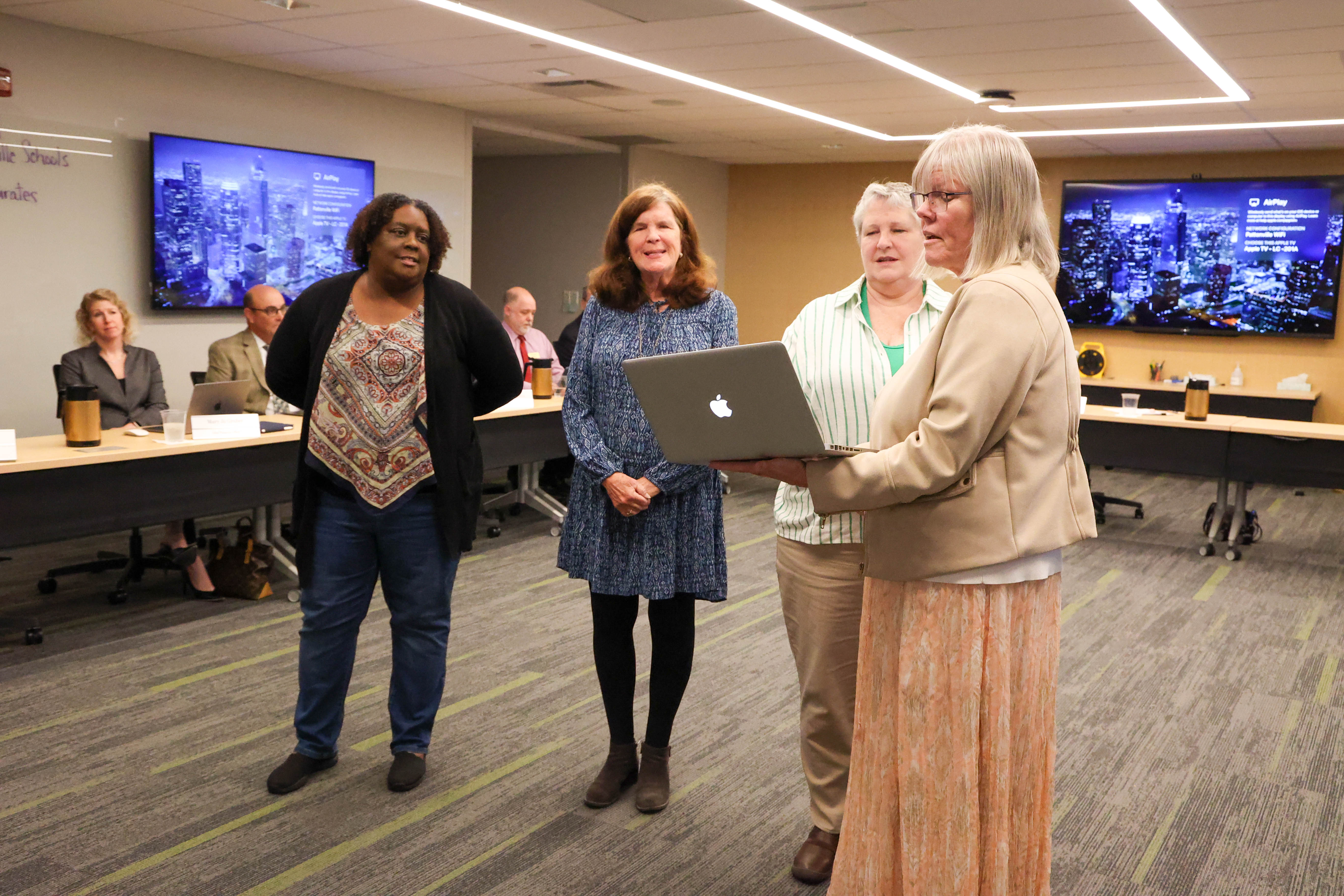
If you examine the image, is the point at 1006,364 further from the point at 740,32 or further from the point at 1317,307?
the point at 1317,307

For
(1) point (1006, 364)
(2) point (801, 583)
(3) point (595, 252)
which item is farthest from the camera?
(3) point (595, 252)

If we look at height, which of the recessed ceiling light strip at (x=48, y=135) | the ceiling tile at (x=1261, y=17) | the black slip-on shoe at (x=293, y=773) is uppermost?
the ceiling tile at (x=1261, y=17)

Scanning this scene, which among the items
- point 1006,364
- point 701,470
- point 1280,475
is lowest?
point 1280,475

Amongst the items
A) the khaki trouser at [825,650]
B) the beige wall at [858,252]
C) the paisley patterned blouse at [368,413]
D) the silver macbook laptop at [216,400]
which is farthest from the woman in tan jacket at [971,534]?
the beige wall at [858,252]

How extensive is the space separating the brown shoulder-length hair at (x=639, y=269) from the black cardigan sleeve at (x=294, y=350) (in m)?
0.70

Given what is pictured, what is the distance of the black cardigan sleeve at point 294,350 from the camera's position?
8.67ft

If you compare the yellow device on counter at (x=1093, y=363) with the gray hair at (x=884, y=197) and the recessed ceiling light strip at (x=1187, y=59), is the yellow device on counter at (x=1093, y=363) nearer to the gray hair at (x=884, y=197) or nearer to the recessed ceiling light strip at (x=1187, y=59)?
the recessed ceiling light strip at (x=1187, y=59)

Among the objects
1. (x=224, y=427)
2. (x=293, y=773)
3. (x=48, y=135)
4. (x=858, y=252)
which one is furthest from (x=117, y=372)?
(x=858, y=252)

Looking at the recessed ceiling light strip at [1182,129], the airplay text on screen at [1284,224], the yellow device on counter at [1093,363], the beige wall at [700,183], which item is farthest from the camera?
the beige wall at [700,183]

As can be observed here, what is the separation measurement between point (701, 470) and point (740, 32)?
3.36m

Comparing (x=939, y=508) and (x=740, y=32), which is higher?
(x=740, y=32)

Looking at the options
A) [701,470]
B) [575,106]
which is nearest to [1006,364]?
[701,470]

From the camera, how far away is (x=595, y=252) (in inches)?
408

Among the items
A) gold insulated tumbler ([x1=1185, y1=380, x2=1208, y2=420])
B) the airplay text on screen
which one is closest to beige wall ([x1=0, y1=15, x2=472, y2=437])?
gold insulated tumbler ([x1=1185, y1=380, x2=1208, y2=420])
